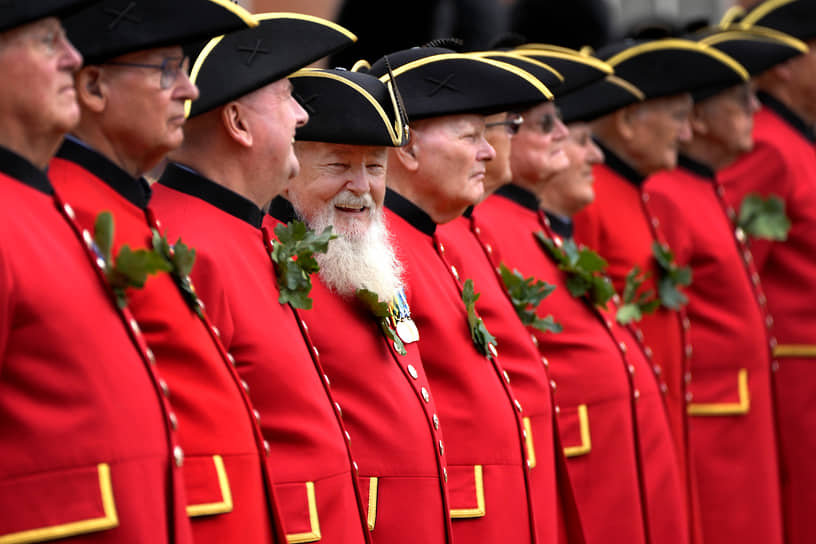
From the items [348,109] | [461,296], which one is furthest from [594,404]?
[348,109]

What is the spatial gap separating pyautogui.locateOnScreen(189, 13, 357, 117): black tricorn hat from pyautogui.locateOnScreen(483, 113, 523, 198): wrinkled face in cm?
132

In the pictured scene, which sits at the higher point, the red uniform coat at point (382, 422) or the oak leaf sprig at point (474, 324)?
the oak leaf sprig at point (474, 324)

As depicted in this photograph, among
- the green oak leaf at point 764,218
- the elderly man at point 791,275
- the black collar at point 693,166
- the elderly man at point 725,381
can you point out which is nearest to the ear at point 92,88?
the elderly man at point 725,381

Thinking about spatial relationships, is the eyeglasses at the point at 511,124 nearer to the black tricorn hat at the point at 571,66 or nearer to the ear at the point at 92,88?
the black tricorn hat at the point at 571,66

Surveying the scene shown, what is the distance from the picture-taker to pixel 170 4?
330 centimetres

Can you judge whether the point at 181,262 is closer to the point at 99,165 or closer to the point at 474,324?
the point at 99,165

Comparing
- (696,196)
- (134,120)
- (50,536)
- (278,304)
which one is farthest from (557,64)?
(50,536)

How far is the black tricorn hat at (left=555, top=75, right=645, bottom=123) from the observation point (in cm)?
613

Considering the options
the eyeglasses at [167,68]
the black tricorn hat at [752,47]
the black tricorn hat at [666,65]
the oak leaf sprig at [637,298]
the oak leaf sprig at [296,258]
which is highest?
the black tricorn hat at [752,47]

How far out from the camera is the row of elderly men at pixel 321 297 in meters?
2.85

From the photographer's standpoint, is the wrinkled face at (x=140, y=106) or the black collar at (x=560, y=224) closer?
the wrinkled face at (x=140, y=106)

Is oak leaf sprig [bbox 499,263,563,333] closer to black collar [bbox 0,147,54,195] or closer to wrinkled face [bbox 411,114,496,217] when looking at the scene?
wrinkled face [bbox 411,114,496,217]

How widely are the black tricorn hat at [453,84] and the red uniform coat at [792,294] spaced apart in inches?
116

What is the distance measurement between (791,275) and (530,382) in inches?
112
